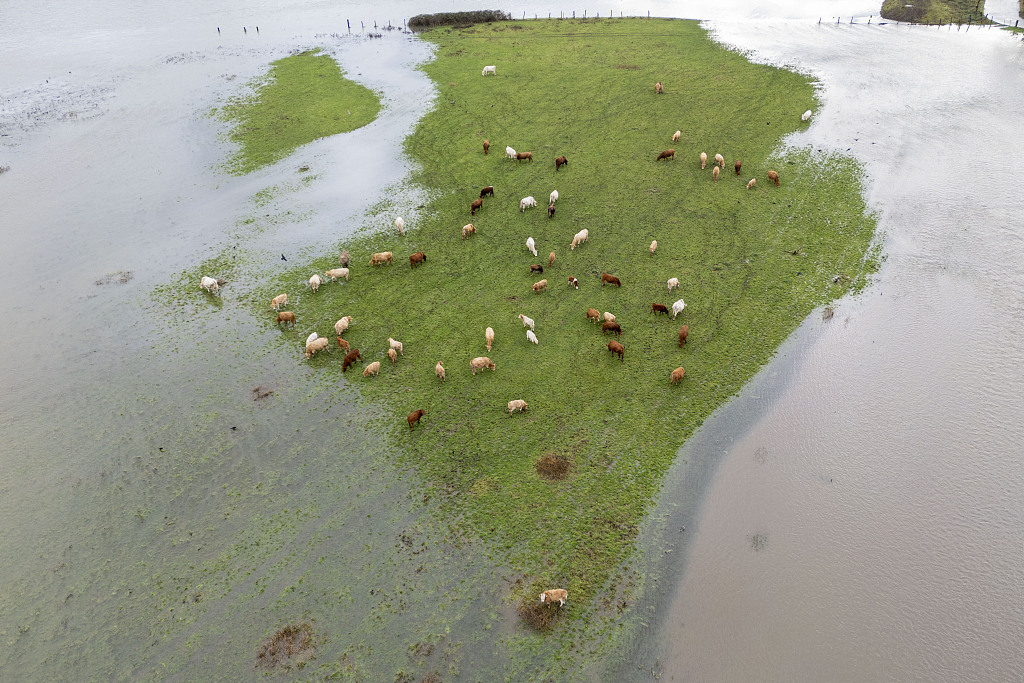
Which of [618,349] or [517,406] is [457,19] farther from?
[517,406]

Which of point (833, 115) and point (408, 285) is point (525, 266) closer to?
point (408, 285)

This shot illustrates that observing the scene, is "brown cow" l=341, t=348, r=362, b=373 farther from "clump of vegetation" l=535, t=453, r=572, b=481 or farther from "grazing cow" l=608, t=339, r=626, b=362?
"grazing cow" l=608, t=339, r=626, b=362

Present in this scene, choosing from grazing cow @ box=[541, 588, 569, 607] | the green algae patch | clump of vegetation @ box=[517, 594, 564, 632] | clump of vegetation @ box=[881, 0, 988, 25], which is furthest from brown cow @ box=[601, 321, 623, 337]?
clump of vegetation @ box=[881, 0, 988, 25]

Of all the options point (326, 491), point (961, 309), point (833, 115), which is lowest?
point (326, 491)

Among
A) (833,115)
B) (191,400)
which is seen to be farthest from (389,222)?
(833,115)

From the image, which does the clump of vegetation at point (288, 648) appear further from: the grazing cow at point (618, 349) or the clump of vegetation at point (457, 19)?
the clump of vegetation at point (457, 19)

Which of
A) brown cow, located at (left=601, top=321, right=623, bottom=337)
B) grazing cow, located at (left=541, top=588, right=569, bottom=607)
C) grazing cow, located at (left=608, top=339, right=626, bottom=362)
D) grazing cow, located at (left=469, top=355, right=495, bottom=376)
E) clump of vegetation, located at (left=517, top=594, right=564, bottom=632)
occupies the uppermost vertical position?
brown cow, located at (left=601, top=321, right=623, bottom=337)
